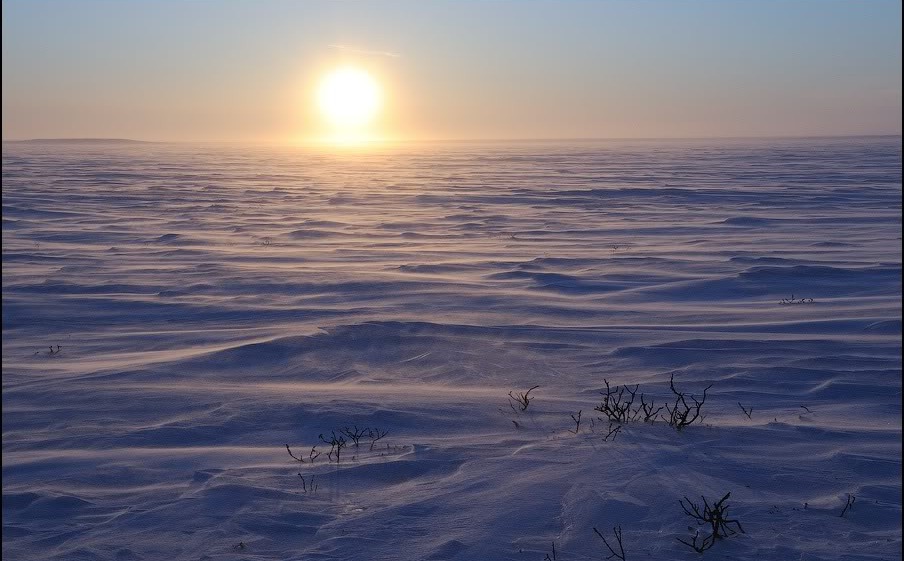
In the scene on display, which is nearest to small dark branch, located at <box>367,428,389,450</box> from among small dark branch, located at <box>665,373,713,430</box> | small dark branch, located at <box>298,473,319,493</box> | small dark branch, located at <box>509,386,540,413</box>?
small dark branch, located at <box>298,473,319,493</box>

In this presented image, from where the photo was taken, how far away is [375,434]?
382 centimetres

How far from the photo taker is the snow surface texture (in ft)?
9.36

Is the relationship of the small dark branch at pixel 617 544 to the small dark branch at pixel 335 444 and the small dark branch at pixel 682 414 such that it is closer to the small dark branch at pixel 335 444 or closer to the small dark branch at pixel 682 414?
the small dark branch at pixel 682 414

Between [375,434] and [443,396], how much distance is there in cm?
67

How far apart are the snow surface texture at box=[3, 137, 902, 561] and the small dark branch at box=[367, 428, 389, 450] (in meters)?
0.04

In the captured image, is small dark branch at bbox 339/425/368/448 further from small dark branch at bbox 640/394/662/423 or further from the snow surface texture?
small dark branch at bbox 640/394/662/423

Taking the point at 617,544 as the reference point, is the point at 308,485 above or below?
above

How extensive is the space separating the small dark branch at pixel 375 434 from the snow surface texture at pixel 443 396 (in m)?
0.04

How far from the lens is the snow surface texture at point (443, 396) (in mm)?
2852

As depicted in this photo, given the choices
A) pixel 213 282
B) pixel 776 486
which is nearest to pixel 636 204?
pixel 213 282

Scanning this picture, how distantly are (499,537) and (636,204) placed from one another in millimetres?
15175

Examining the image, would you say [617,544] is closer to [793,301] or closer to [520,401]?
[520,401]

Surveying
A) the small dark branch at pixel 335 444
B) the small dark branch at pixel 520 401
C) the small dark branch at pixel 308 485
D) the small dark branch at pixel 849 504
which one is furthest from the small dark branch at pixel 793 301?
the small dark branch at pixel 308 485

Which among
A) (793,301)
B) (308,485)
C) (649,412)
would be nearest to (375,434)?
(308,485)
